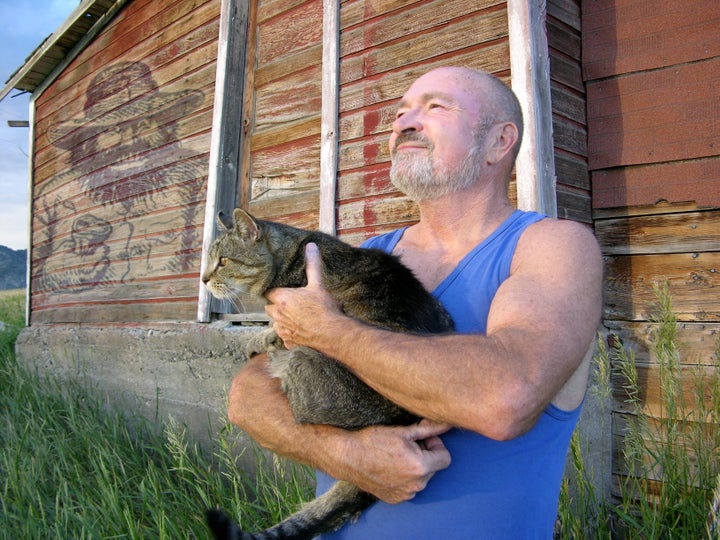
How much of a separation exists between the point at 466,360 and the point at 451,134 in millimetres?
1107

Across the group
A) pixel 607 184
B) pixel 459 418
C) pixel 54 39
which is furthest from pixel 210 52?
pixel 459 418

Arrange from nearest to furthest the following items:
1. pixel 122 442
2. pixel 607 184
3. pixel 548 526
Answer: pixel 548 526
pixel 607 184
pixel 122 442

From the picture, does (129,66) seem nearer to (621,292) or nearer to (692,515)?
(621,292)

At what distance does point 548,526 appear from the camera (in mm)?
1605

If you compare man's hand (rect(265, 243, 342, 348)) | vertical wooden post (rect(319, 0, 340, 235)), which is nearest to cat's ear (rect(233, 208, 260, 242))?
man's hand (rect(265, 243, 342, 348))

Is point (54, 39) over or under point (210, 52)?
over

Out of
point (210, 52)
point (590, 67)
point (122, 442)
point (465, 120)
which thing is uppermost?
point (210, 52)

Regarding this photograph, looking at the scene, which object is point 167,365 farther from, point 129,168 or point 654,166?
point 654,166

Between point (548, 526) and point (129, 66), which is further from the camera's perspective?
point (129, 66)

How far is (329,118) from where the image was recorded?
4426 millimetres

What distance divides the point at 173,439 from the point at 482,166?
1966 mm

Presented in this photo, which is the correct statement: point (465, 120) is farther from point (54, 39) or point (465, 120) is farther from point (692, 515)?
point (54, 39)

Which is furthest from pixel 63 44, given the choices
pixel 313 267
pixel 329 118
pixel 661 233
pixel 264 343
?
pixel 661 233

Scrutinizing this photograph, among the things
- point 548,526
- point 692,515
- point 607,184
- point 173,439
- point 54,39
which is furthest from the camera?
point 54,39
